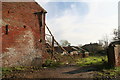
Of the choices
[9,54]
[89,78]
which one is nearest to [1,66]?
[9,54]

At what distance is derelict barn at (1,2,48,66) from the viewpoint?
10.2 m

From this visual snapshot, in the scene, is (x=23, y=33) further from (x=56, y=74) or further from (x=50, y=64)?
(x=56, y=74)

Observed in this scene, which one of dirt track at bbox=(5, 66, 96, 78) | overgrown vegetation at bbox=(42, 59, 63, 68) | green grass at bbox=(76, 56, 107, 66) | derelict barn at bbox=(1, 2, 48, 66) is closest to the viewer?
dirt track at bbox=(5, 66, 96, 78)

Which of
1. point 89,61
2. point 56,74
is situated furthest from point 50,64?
point 89,61

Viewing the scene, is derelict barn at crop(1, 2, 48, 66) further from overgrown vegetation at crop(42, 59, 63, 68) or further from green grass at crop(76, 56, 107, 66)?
green grass at crop(76, 56, 107, 66)

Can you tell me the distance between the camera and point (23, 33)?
11.2 metres

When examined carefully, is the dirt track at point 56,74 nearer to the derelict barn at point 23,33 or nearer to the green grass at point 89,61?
the derelict barn at point 23,33

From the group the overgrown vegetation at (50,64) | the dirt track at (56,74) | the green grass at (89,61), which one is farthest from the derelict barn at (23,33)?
the green grass at (89,61)

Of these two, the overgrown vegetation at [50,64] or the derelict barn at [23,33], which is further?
the overgrown vegetation at [50,64]

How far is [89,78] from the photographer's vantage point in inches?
265

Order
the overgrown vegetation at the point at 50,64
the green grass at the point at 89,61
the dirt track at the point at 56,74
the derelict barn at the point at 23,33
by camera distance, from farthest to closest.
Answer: the green grass at the point at 89,61 < the overgrown vegetation at the point at 50,64 < the derelict barn at the point at 23,33 < the dirt track at the point at 56,74

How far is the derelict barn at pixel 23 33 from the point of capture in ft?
33.5

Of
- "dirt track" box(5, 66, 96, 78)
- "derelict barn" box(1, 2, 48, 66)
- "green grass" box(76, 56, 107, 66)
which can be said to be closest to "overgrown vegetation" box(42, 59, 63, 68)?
"derelict barn" box(1, 2, 48, 66)

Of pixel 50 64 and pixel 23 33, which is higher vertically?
pixel 23 33
